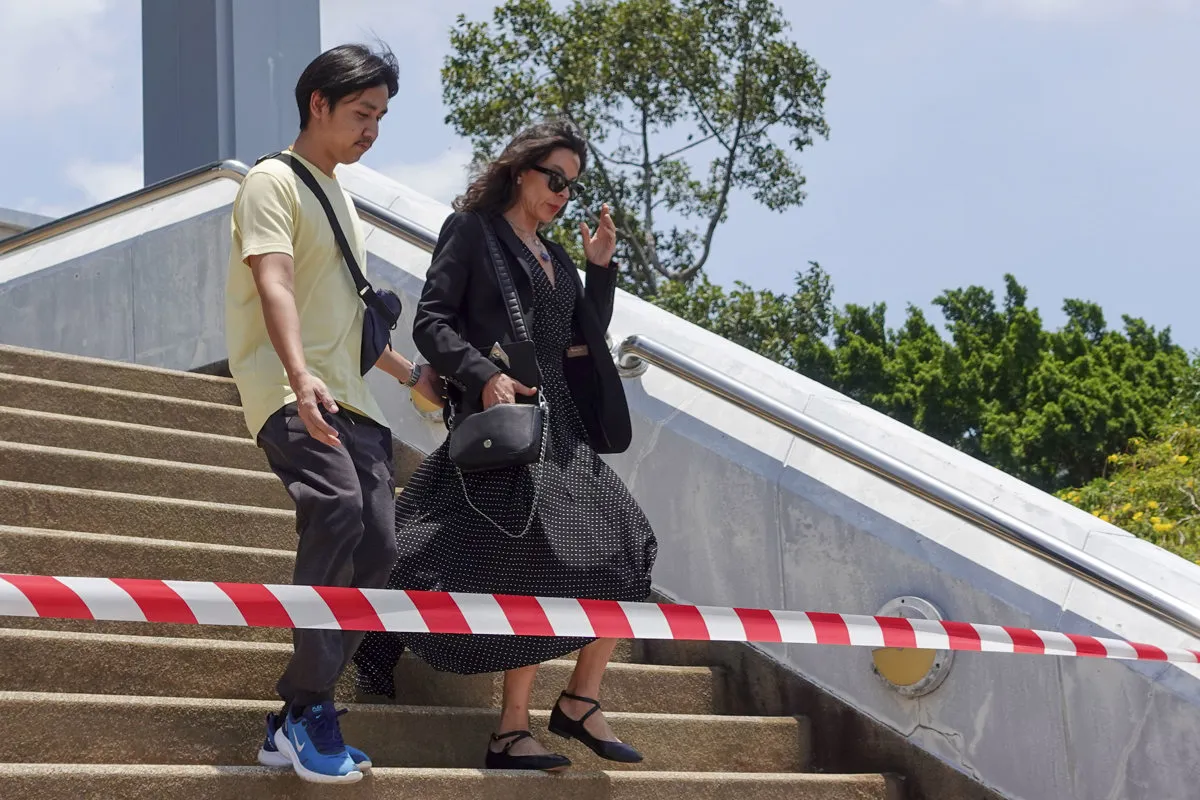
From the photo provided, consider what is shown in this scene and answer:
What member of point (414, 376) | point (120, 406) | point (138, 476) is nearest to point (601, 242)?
point (414, 376)

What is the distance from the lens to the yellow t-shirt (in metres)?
3.24

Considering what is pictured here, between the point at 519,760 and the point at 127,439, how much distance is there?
2.12m

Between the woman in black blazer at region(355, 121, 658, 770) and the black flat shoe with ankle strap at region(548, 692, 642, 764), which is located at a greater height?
the woman in black blazer at region(355, 121, 658, 770)

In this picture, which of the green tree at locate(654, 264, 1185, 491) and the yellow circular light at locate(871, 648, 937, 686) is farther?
the green tree at locate(654, 264, 1185, 491)

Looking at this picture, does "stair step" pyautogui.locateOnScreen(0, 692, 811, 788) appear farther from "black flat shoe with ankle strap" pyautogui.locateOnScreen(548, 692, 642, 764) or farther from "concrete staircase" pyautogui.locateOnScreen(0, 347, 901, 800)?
"black flat shoe with ankle strap" pyautogui.locateOnScreen(548, 692, 642, 764)

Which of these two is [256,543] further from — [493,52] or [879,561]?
[493,52]

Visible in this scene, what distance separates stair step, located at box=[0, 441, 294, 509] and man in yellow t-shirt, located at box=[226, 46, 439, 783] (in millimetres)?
1503

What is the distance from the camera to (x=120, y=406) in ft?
17.8

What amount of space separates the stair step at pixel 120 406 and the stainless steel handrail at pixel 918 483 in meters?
1.60

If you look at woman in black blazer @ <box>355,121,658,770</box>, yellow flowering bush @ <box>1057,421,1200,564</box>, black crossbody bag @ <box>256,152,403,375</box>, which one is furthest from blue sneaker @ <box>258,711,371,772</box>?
yellow flowering bush @ <box>1057,421,1200,564</box>

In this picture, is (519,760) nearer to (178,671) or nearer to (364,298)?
(178,671)

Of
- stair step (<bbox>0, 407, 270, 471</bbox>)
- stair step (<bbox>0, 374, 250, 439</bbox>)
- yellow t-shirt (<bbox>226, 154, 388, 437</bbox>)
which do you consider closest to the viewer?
yellow t-shirt (<bbox>226, 154, 388, 437</bbox>)

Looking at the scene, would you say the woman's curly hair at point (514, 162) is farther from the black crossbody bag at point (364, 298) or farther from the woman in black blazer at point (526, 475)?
the black crossbody bag at point (364, 298)

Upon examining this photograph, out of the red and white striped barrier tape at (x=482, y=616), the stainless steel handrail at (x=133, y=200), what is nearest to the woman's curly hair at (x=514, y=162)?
the red and white striped barrier tape at (x=482, y=616)
